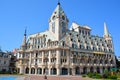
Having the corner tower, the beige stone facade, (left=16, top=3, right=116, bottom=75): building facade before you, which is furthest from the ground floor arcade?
the corner tower

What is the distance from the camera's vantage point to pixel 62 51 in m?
79.1

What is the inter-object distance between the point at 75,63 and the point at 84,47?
38.9 ft

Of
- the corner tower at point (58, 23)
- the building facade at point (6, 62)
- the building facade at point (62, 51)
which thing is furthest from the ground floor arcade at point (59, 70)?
the corner tower at point (58, 23)

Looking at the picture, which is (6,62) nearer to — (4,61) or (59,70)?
(4,61)

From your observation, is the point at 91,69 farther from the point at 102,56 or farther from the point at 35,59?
the point at 35,59

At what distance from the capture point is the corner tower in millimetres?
82438

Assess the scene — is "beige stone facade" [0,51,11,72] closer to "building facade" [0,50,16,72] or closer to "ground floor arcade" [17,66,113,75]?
"building facade" [0,50,16,72]

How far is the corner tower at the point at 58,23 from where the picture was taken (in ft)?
270

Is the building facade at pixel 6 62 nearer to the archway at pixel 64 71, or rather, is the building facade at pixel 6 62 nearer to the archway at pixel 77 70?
the archway at pixel 64 71

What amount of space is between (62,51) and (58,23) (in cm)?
1380

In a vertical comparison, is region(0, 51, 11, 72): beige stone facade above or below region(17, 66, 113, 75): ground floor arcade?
above

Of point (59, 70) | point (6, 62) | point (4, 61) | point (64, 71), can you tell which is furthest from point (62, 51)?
point (4, 61)

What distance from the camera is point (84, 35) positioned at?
94.1 meters

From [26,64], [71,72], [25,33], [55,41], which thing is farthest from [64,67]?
[25,33]
